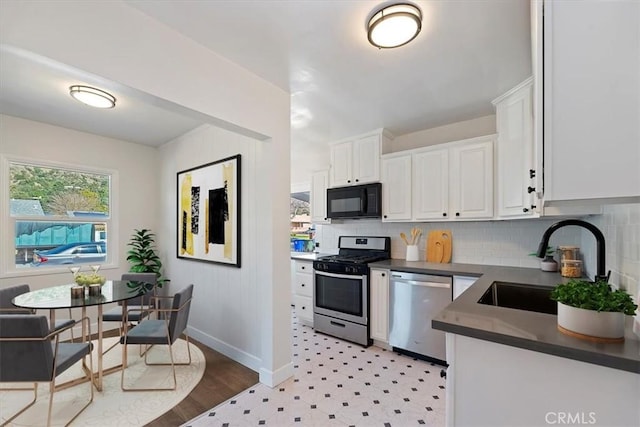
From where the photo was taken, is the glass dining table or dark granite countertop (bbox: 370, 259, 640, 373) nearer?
dark granite countertop (bbox: 370, 259, 640, 373)

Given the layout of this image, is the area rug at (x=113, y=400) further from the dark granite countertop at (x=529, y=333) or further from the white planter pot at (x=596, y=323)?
the white planter pot at (x=596, y=323)

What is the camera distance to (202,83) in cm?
184

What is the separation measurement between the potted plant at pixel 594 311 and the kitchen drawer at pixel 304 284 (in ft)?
9.97

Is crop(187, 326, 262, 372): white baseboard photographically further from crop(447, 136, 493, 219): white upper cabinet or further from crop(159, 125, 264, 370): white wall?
crop(447, 136, 493, 219): white upper cabinet

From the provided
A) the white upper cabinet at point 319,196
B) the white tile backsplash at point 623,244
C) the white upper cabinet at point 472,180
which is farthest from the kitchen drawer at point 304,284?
the white tile backsplash at point 623,244

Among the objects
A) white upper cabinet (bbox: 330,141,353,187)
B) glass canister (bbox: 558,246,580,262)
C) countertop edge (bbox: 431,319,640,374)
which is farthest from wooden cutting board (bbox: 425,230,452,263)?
countertop edge (bbox: 431,319,640,374)

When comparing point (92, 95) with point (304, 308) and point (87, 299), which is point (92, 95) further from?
point (304, 308)

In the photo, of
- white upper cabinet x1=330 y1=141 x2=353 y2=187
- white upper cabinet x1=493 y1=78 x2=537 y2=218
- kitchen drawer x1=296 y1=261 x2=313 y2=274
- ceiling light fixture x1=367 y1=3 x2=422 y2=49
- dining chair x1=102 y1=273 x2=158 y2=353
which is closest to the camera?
ceiling light fixture x1=367 y1=3 x2=422 y2=49

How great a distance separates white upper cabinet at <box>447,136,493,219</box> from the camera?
2.74 m

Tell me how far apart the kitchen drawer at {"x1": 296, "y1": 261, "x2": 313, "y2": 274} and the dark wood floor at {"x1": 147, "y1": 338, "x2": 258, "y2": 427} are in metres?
1.43

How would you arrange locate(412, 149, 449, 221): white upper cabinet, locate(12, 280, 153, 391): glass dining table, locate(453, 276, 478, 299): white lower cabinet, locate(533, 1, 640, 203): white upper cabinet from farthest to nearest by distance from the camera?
locate(412, 149, 449, 221): white upper cabinet
locate(453, 276, 478, 299): white lower cabinet
locate(12, 280, 153, 391): glass dining table
locate(533, 1, 640, 203): white upper cabinet

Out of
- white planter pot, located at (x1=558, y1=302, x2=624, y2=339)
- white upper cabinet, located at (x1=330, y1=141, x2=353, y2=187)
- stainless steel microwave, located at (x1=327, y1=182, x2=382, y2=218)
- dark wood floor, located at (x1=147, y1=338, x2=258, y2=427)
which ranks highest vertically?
white upper cabinet, located at (x1=330, y1=141, x2=353, y2=187)

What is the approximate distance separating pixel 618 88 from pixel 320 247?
3.97 metres

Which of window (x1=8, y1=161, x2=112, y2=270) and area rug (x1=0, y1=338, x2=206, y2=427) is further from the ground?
window (x1=8, y1=161, x2=112, y2=270)
